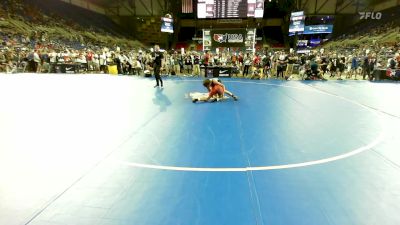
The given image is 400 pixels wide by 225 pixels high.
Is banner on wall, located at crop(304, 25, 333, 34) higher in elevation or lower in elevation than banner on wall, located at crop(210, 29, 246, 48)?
higher

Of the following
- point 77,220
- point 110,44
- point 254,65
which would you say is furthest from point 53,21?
point 77,220

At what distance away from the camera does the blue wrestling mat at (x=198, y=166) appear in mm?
3254

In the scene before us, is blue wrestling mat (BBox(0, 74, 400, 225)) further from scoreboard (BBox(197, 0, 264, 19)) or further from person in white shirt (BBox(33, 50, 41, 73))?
scoreboard (BBox(197, 0, 264, 19))

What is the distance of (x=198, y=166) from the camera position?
445cm

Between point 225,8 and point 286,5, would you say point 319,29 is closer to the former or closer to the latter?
point 286,5

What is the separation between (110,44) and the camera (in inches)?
1490

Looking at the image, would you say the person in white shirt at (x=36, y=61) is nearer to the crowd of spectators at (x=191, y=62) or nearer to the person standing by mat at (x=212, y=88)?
the crowd of spectators at (x=191, y=62)

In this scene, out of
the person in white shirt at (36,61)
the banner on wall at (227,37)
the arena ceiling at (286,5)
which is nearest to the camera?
the person in white shirt at (36,61)

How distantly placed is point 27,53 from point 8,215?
78.1 ft

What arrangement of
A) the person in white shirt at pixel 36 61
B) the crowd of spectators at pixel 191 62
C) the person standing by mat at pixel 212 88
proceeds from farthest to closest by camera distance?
the person in white shirt at pixel 36 61, the crowd of spectators at pixel 191 62, the person standing by mat at pixel 212 88

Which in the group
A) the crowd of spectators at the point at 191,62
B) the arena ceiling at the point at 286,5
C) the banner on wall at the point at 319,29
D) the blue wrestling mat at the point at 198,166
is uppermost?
the arena ceiling at the point at 286,5

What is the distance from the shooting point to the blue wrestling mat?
3.25 m

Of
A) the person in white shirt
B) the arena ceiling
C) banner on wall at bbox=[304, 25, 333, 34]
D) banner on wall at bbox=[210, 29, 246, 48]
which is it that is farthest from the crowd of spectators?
the arena ceiling

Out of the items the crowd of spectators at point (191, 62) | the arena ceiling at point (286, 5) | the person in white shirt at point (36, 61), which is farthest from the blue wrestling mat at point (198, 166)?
the arena ceiling at point (286, 5)
